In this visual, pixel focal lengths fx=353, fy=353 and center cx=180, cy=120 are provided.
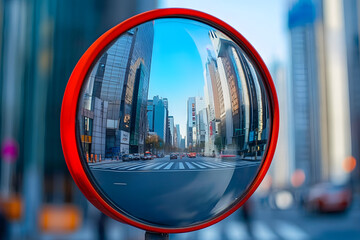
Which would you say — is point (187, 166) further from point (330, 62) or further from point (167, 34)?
point (330, 62)

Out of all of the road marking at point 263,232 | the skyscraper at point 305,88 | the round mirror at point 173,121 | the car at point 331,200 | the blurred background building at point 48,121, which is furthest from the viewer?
the skyscraper at point 305,88

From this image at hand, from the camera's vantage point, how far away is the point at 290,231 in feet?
29.0

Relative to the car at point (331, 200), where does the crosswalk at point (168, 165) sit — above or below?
above

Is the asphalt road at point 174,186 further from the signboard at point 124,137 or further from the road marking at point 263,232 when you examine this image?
the road marking at point 263,232

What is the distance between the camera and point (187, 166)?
22.7 inches

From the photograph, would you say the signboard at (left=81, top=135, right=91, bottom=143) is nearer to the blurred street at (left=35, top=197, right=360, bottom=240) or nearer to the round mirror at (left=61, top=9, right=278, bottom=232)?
the round mirror at (left=61, top=9, right=278, bottom=232)

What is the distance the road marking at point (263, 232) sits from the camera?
8069 mm

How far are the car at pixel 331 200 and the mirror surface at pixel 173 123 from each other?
12.5m

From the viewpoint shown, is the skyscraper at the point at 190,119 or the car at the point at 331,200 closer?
the skyscraper at the point at 190,119

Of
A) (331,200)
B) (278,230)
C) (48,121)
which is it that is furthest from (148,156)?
(331,200)

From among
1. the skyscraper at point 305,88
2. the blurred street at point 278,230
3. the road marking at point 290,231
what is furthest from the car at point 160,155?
the skyscraper at point 305,88

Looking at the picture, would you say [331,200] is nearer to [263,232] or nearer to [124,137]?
[263,232]

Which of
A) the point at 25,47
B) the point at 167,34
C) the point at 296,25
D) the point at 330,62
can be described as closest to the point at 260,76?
the point at 167,34

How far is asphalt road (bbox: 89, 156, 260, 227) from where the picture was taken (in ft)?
1.83
